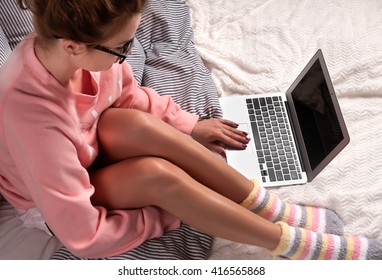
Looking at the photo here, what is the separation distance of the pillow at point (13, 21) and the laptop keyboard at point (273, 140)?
0.58 m

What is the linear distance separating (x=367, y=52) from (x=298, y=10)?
258 millimetres

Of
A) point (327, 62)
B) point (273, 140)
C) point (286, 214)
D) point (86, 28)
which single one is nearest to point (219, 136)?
point (273, 140)

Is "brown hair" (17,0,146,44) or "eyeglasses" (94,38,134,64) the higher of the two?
"brown hair" (17,0,146,44)

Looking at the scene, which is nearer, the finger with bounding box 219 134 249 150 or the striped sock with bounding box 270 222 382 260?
the striped sock with bounding box 270 222 382 260

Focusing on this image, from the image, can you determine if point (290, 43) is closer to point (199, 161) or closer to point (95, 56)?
point (199, 161)

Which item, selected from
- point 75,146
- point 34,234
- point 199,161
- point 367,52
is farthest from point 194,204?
point 367,52

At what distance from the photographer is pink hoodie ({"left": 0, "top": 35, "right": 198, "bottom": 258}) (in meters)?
0.80

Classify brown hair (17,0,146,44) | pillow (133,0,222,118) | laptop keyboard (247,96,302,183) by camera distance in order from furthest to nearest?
pillow (133,0,222,118) < laptop keyboard (247,96,302,183) < brown hair (17,0,146,44)

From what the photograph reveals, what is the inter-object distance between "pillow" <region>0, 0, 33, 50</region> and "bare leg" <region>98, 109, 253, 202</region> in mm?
281

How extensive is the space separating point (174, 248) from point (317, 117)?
1.46ft

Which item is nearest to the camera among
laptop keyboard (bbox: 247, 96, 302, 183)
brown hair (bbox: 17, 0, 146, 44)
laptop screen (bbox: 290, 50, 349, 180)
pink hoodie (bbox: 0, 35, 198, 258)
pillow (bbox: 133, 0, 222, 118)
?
brown hair (bbox: 17, 0, 146, 44)

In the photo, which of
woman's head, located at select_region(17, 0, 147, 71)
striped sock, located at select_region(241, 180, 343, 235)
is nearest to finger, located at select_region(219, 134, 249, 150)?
striped sock, located at select_region(241, 180, 343, 235)

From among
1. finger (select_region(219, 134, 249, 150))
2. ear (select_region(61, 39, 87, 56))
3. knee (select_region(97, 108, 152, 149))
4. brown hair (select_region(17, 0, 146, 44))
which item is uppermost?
brown hair (select_region(17, 0, 146, 44))

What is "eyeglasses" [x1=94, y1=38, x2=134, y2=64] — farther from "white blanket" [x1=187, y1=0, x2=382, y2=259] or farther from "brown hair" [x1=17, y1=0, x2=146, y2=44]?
"white blanket" [x1=187, y1=0, x2=382, y2=259]
